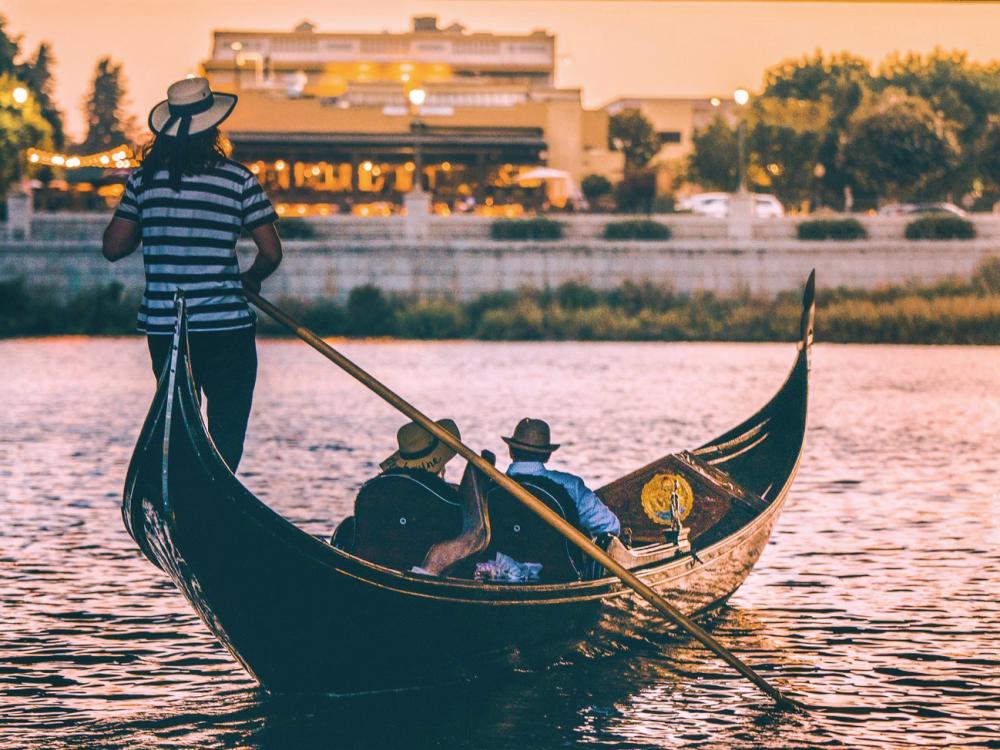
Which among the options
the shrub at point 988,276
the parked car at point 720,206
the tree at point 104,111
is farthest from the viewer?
the tree at point 104,111

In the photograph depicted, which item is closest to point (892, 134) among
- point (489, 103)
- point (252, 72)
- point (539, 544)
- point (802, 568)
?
point (489, 103)

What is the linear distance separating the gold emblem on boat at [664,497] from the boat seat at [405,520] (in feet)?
7.15

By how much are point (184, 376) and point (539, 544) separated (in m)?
2.05

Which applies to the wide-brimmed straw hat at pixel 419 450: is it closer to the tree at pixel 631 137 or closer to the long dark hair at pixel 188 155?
the long dark hair at pixel 188 155

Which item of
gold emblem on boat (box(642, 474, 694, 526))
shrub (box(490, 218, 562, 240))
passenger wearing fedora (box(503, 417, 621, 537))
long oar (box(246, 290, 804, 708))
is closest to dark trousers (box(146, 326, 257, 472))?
long oar (box(246, 290, 804, 708))

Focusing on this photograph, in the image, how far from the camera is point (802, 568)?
12.0 m

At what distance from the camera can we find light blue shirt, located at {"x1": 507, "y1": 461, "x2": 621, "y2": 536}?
834 centimetres

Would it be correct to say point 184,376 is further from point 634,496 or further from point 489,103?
point 489,103

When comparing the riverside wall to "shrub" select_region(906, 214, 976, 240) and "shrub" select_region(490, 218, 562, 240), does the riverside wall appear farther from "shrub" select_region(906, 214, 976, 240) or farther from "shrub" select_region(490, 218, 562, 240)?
"shrub" select_region(906, 214, 976, 240)

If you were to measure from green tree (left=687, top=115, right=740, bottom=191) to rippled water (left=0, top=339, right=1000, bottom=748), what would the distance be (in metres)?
48.7

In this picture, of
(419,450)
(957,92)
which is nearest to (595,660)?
(419,450)

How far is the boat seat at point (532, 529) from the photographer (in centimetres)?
832

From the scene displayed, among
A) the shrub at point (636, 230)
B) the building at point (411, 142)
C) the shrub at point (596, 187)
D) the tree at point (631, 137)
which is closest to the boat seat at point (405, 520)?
the shrub at point (636, 230)

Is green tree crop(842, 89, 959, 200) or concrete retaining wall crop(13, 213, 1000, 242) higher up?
green tree crop(842, 89, 959, 200)
